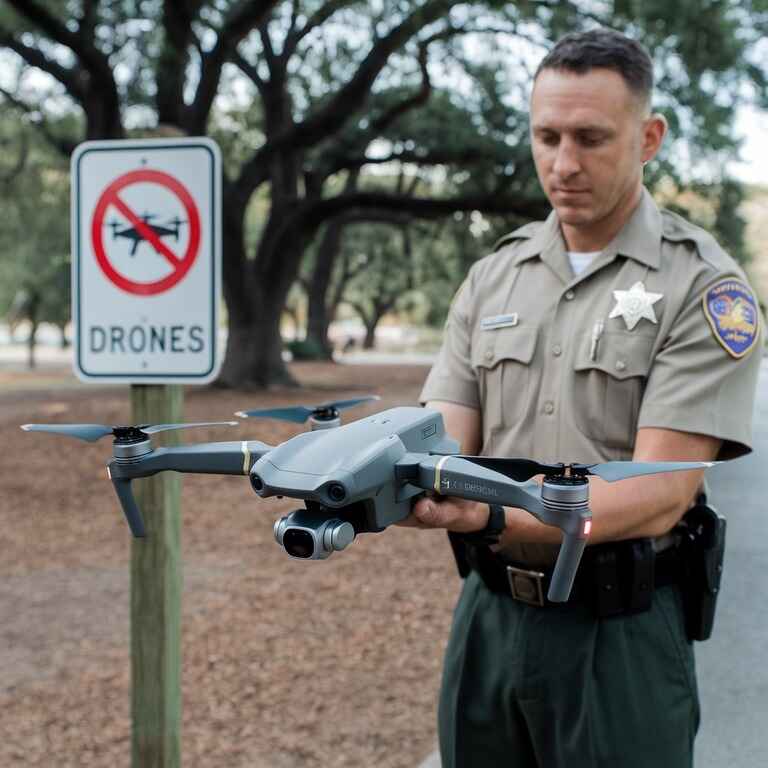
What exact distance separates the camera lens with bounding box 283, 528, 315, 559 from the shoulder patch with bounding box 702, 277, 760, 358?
1.08 m

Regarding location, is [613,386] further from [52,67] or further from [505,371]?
[52,67]

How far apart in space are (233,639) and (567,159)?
13.2 feet

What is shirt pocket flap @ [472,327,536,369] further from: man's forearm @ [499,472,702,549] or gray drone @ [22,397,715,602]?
gray drone @ [22,397,715,602]

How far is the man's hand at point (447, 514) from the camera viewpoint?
129 cm

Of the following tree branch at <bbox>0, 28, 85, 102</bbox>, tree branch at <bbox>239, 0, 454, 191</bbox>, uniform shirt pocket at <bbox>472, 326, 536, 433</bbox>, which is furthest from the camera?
tree branch at <bbox>0, 28, 85, 102</bbox>

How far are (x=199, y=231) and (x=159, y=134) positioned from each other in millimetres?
482

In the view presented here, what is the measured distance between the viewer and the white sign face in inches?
111

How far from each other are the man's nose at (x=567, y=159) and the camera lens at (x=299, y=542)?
1089 millimetres

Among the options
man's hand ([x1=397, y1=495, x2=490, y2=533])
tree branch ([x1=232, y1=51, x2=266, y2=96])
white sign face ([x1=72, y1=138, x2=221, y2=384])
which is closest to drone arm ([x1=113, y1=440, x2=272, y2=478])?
man's hand ([x1=397, y1=495, x2=490, y2=533])

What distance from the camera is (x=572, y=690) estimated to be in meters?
2.07

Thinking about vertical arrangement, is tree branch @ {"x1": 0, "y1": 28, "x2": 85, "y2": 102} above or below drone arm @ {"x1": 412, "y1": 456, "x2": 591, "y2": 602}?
above

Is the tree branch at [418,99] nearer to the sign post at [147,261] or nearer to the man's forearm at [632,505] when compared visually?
the sign post at [147,261]

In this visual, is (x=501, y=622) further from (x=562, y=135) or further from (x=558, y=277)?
(x=562, y=135)

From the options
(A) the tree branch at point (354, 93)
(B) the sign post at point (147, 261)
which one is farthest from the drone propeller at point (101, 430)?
(A) the tree branch at point (354, 93)
